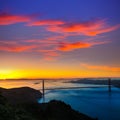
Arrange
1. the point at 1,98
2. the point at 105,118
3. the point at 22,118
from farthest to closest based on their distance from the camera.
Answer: the point at 105,118 < the point at 1,98 < the point at 22,118

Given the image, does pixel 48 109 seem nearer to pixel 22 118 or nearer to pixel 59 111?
pixel 59 111

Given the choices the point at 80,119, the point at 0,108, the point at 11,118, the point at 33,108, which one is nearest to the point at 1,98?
the point at 0,108

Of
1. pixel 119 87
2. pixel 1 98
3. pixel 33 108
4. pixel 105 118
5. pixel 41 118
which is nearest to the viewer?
pixel 1 98

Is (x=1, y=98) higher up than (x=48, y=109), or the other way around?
(x=1, y=98)

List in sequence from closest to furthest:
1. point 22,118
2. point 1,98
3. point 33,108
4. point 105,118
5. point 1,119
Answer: point 1,119 < point 22,118 < point 1,98 < point 33,108 < point 105,118

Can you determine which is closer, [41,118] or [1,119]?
[1,119]

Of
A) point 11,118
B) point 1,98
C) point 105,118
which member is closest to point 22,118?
point 11,118

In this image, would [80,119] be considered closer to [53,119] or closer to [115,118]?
[53,119]

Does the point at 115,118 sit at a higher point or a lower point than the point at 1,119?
lower

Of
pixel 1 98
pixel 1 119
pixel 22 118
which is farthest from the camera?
pixel 1 98
